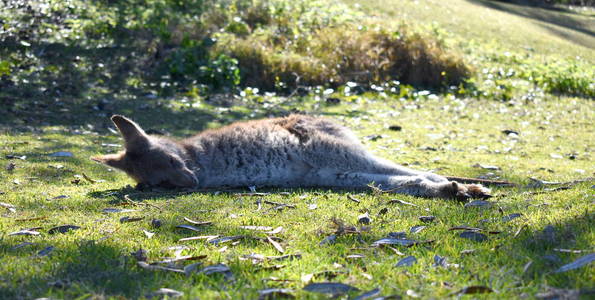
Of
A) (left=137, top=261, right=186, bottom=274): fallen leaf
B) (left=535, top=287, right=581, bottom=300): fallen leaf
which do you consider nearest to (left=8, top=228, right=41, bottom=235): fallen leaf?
(left=137, top=261, right=186, bottom=274): fallen leaf

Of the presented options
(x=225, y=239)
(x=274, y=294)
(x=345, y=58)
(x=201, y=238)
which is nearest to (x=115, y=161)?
(x=201, y=238)

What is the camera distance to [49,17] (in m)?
13.4

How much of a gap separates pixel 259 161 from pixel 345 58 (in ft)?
28.3

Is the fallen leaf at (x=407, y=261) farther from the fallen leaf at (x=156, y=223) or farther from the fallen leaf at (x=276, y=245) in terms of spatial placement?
the fallen leaf at (x=156, y=223)

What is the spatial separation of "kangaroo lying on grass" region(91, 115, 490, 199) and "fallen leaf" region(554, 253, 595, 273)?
94.7 inches

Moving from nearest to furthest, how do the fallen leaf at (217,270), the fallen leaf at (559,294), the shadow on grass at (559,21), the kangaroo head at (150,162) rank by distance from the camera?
the fallen leaf at (559,294), the fallen leaf at (217,270), the kangaroo head at (150,162), the shadow on grass at (559,21)

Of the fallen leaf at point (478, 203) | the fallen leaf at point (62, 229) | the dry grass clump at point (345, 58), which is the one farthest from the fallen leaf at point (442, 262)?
the dry grass clump at point (345, 58)

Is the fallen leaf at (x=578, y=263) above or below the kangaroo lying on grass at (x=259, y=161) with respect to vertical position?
above

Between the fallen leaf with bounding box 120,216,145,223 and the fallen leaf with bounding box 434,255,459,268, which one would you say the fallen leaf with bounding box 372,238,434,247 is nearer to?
the fallen leaf with bounding box 434,255,459,268

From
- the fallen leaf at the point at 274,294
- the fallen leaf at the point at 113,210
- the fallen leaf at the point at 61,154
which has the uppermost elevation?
the fallen leaf at the point at 274,294

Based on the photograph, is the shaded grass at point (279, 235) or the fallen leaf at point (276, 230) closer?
the shaded grass at point (279, 235)

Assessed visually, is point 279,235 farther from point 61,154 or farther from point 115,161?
point 61,154

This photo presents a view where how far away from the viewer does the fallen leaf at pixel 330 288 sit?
2.74 metres

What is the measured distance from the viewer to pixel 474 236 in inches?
142
